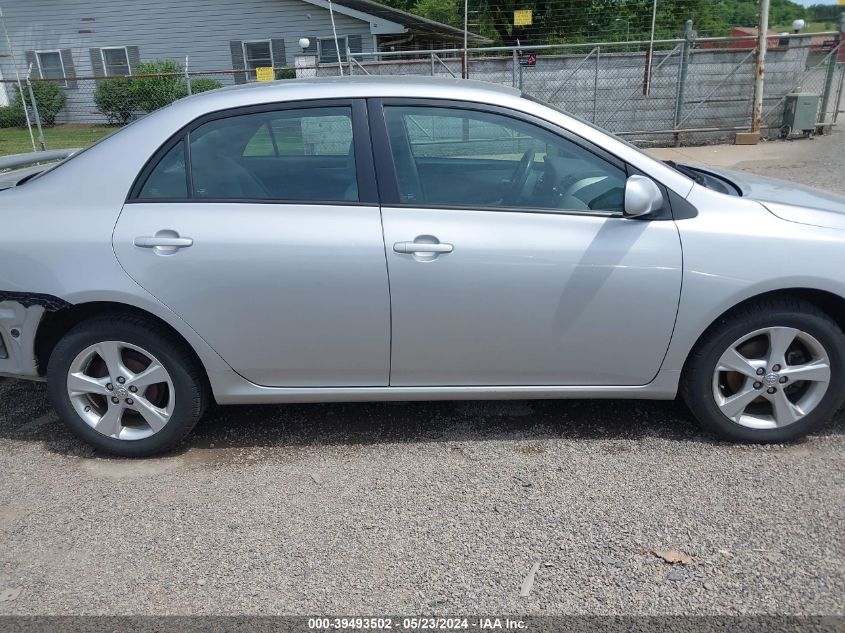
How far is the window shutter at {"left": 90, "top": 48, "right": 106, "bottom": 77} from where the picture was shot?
78.5 ft

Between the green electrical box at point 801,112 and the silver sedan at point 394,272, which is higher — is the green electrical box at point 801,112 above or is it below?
below

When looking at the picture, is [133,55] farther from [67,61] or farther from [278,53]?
[278,53]

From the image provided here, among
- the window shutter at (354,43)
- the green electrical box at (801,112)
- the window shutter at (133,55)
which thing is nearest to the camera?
the green electrical box at (801,112)

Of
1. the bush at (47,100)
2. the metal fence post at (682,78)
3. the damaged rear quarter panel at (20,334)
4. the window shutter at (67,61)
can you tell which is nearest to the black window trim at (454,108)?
the damaged rear quarter panel at (20,334)

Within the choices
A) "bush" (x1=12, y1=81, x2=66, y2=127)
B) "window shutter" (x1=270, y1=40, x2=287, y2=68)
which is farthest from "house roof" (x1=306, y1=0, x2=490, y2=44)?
"bush" (x1=12, y1=81, x2=66, y2=127)

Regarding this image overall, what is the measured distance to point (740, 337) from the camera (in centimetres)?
330

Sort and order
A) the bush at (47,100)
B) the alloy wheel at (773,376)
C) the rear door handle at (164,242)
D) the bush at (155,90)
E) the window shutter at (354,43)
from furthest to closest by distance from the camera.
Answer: the window shutter at (354,43) → the bush at (47,100) → the bush at (155,90) → the alloy wheel at (773,376) → the rear door handle at (164,242)

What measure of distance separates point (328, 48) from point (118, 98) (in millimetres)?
7663

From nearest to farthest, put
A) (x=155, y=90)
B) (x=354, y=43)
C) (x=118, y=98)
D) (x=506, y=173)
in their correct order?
1. (x=506, y=173)
2. (x=155, y=90)
3. (x=118, y=98)
4. (x=354, y=43)

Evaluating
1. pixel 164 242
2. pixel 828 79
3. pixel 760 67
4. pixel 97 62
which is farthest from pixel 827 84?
pixel 97 62

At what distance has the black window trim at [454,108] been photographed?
3.27 meters

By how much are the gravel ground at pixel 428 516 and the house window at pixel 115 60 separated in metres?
23.0

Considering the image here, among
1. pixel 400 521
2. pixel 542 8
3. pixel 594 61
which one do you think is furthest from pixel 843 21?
pixel 400 521

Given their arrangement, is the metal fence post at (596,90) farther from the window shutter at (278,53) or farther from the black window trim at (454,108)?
the black window trim at (454,108)
